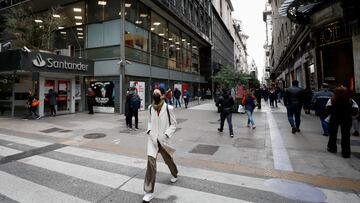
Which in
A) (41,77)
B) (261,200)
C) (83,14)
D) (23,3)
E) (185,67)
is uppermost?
(23,3)

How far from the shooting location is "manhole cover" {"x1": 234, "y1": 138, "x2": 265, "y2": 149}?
23.2ft

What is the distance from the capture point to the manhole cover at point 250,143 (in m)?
7.06

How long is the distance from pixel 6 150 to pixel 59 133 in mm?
2574

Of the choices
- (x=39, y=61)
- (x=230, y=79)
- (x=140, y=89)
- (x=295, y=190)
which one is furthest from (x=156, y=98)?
(x=230, y=79)

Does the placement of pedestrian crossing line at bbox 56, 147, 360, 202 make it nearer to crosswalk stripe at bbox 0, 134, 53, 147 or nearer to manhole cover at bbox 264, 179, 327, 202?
manhole cover at bbox 264, 179, 327, 202

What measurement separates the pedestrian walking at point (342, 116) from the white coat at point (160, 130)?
4.71m

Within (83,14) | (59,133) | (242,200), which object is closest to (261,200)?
(242,200)

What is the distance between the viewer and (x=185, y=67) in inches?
1126

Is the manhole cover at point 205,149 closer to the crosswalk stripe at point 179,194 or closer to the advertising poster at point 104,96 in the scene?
the crosswalk stripe at point 179,194

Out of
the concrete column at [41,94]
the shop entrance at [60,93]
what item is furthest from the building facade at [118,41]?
the concrete column at [41,94]

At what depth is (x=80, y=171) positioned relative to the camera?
498 centimetres

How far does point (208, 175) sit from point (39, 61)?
490 inches

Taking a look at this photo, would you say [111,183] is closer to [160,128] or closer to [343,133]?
[160,128]

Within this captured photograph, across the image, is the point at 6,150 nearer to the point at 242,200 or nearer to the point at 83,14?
the point at 242,200
